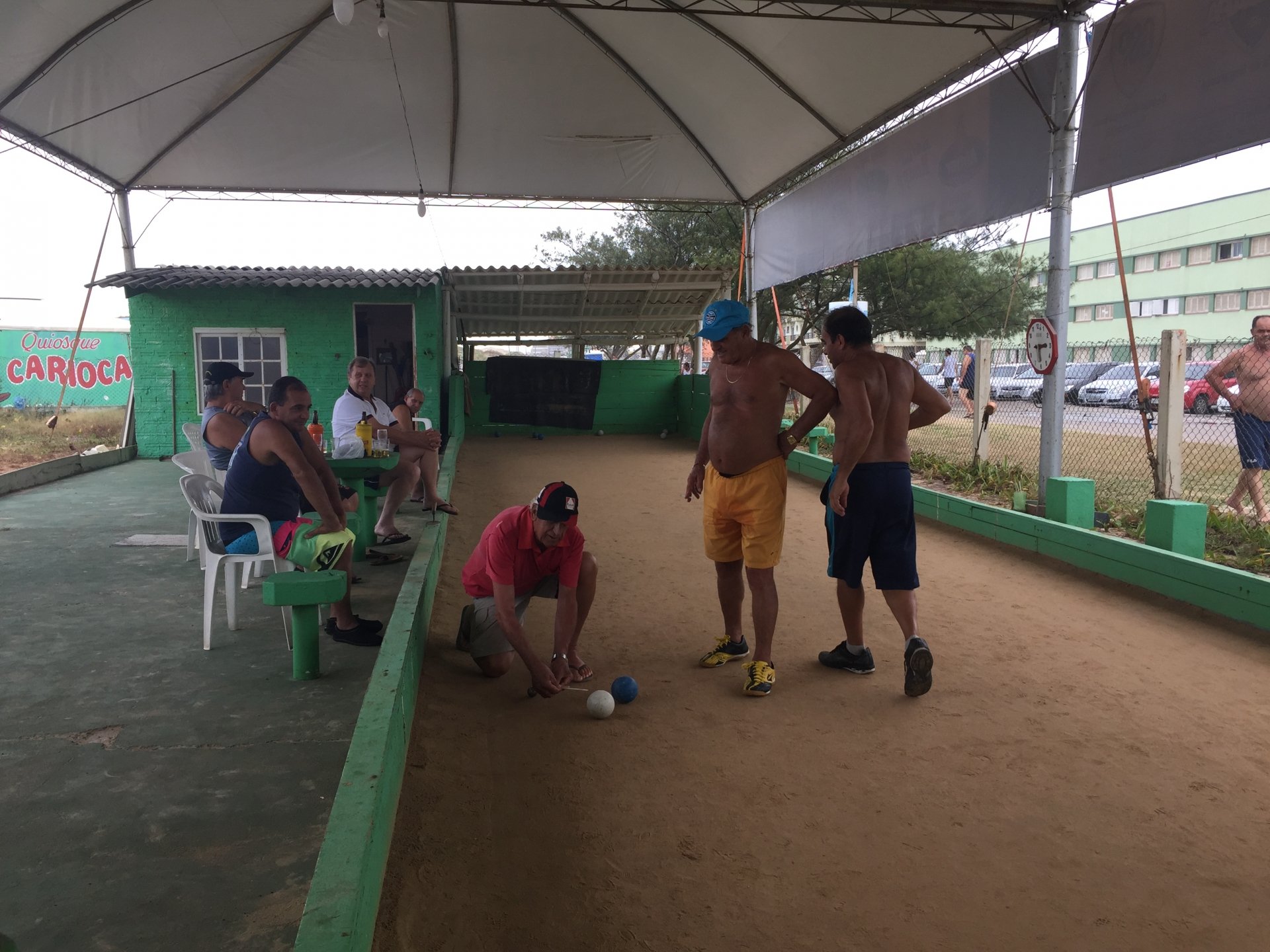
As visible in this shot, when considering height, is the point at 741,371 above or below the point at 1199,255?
below

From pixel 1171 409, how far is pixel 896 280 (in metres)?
19.8

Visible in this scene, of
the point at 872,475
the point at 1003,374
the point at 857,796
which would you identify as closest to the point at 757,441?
the point at 872,475

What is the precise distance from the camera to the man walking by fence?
7.02 metres

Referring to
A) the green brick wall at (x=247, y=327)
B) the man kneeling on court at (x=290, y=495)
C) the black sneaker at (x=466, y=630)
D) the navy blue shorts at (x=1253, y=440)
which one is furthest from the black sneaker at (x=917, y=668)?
the green brick wall at (x=247, y=327)

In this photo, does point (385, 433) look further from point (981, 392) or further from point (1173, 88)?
point (981, 392)

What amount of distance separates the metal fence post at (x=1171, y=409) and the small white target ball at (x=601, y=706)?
5.54m

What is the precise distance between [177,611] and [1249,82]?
7.57m

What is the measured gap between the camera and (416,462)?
309 inches

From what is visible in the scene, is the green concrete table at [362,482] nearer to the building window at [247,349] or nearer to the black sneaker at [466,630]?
the black sneaker at [466,630]

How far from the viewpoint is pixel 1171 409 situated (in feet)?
23.4

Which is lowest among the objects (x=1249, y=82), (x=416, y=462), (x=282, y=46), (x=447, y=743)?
(x=447, y=743)

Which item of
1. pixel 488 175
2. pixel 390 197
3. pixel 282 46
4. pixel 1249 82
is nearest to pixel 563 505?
pixel 1249 82

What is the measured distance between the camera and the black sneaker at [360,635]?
16.1 feet

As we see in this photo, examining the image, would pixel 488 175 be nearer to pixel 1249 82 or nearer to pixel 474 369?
pixel 474 369
